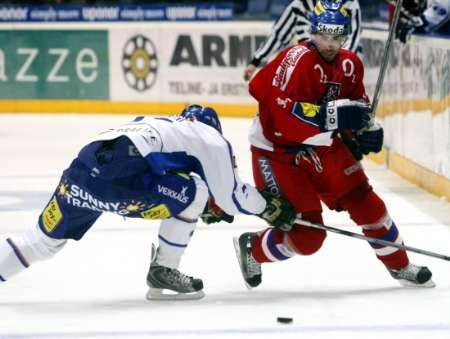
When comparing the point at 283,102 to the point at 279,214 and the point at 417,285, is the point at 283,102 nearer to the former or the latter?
the point at 279,214

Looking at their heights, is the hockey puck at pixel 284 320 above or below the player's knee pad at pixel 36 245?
below

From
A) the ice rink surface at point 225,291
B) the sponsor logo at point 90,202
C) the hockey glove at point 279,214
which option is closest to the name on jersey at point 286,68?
the hockey glove at point 279,214

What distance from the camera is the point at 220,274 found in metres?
4.89

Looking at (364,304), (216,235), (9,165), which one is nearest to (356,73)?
(364,304)

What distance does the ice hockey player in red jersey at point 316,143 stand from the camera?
14.1 ft

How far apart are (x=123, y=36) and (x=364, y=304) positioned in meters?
7.70

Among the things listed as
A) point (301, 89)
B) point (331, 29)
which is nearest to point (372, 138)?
point (301, 89)

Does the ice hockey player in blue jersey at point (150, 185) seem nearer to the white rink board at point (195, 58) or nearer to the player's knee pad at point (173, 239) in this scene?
the player's knee pad at point (173, 239)

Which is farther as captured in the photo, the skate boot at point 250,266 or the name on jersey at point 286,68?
the skate boot at point 250,266

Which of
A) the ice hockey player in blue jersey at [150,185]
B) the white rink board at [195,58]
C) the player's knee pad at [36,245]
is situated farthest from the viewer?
the white rink board at [195,58]

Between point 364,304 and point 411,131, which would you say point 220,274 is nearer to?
point 364,304

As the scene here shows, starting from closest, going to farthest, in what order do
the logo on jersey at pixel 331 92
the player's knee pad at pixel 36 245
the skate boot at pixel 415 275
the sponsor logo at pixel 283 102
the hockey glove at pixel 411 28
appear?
the player's knee pad at pixel 36 245 < the sponsor logo at pixel 283 102 < the logo on jersey at pixel 331 92 < the skate boot at pixel 415 275 < the hockey glove at pixel 411 28

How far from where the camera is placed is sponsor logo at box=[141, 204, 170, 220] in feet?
13.5

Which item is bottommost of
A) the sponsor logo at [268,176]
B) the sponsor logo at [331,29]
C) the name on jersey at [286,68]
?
the sponsor logo at [268,176]
